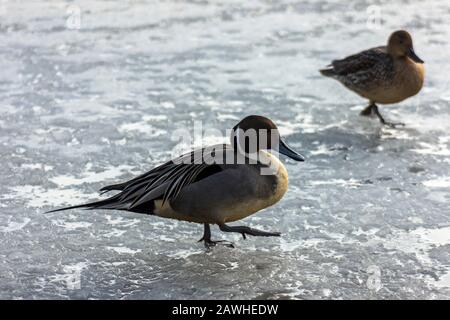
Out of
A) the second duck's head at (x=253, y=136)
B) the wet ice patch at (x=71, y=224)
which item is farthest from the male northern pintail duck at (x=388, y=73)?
the wet ice patch at (x=71, y=224)

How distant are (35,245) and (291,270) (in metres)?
1.43

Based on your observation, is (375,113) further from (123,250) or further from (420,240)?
(123,250)

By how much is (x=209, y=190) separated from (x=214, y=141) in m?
2.12

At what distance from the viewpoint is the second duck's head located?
15.5 feet

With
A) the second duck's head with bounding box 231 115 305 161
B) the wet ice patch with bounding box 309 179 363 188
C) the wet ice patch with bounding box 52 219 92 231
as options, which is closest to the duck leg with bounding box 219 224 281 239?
the second duck's head with bounding box 231 115 305 161

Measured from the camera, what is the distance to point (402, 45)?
721 centimetres

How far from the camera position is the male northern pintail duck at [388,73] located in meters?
7.09

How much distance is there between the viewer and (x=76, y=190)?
18.2 feet

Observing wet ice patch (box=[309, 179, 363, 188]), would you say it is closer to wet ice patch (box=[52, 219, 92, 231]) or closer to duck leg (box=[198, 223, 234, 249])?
duck leg (box=[198, 223, 234, 249])

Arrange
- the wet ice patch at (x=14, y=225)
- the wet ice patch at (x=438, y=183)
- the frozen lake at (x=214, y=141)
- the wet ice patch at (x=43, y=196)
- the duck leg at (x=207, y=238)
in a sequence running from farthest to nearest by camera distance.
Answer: the wet ice patch at (x=438, y=183)
the wet ice patch at (x=43, y=196)
the wet ice patch at (x=14, y=225)
the duck leg at (x=207, y=238)
the frozen lake at (x=214, y=141)

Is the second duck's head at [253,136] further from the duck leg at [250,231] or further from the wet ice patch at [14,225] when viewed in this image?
the wet ice patch at [14,225]

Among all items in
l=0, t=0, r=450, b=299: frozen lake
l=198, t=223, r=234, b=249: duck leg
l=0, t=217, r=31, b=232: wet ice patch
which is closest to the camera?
l=0, t=0, r=450, b=299: frozen lake

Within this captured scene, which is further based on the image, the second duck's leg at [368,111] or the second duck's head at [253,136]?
the second duck's leg at [368,111]

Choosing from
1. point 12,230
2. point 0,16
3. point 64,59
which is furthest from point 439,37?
point 12,230
